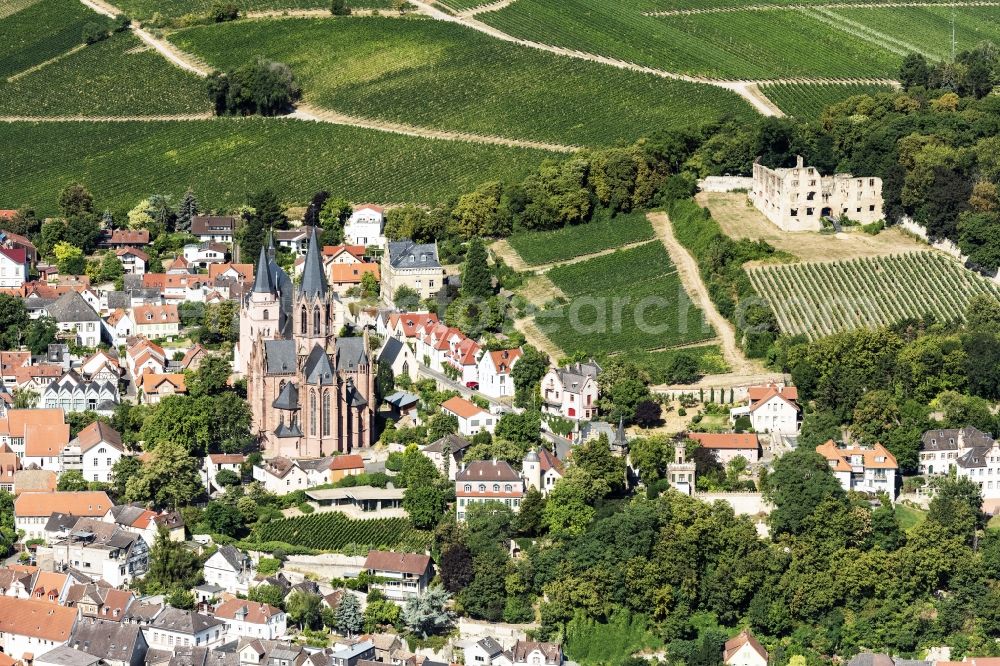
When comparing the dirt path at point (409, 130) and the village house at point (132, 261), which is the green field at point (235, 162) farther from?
the village house at point (132, 261)

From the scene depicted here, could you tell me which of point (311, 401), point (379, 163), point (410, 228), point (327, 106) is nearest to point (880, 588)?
point (311, 401)

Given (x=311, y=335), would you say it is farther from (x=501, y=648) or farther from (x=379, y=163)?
(x=379, y=163)

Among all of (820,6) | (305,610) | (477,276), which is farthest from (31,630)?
(820,6)

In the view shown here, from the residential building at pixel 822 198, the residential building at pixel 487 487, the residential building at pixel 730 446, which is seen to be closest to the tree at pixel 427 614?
the residential building at pixel 487 487

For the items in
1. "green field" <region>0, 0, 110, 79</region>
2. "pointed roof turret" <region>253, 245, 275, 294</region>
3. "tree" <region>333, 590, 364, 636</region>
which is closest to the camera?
"tree" <region>333, 590, 364, 636</region>

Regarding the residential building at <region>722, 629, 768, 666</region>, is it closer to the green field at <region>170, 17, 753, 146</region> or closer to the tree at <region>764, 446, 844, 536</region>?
the tree at <region>764, 446, 844, 536</region>

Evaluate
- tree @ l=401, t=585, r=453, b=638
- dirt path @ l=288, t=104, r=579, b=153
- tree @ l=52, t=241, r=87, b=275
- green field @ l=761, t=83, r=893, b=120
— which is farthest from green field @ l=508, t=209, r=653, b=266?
tree @ l=401, t=585, r=453, b=638

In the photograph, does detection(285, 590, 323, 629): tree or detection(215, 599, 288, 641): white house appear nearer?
detection(215, 599, 288, 641): white house

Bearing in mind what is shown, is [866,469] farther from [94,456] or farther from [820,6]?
[820,6]
